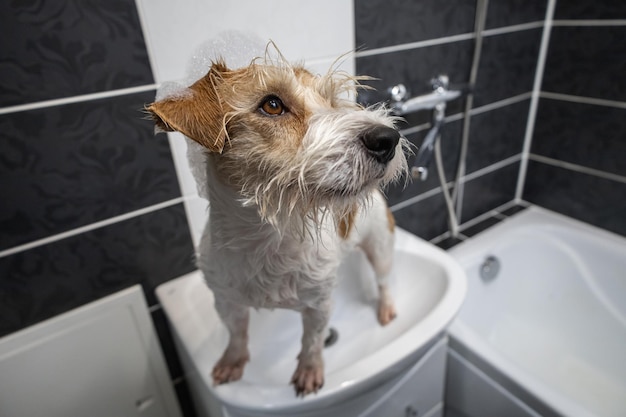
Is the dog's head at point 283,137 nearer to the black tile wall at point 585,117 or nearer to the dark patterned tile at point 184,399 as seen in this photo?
the dark patterned tile at point 184,399

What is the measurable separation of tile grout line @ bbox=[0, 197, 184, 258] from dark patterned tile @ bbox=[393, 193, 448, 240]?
69 centimetres

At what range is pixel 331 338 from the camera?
0.91 metres

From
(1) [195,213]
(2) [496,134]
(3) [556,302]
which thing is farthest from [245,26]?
(3) [556,302]

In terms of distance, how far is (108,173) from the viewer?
0.72 m

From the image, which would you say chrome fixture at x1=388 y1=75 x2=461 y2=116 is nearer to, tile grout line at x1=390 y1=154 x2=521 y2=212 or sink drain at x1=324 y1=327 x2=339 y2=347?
tile grout line at x1=390 y1=154 x2=521 y2=212

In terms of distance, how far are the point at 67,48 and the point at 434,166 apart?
3.28 ft

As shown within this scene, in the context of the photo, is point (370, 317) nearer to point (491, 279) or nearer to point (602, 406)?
point (491, 279)

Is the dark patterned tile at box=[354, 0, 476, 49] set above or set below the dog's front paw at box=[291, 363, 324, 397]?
above

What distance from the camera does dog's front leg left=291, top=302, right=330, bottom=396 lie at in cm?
64

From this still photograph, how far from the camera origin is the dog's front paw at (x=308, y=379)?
2.08ft

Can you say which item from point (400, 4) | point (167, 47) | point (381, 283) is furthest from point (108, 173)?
point (400, 4)

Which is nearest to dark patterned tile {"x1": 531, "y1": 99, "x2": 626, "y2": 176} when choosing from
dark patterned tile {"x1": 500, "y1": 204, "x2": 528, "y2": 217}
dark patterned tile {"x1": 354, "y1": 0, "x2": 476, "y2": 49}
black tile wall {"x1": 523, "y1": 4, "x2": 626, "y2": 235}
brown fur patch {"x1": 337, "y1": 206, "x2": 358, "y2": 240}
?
black tile wall {"x1": 523, "y1": 4, "x2": 626, "y2": 235}

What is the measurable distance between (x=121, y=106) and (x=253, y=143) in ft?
1.22

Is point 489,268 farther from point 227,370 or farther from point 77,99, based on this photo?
point 77,99
